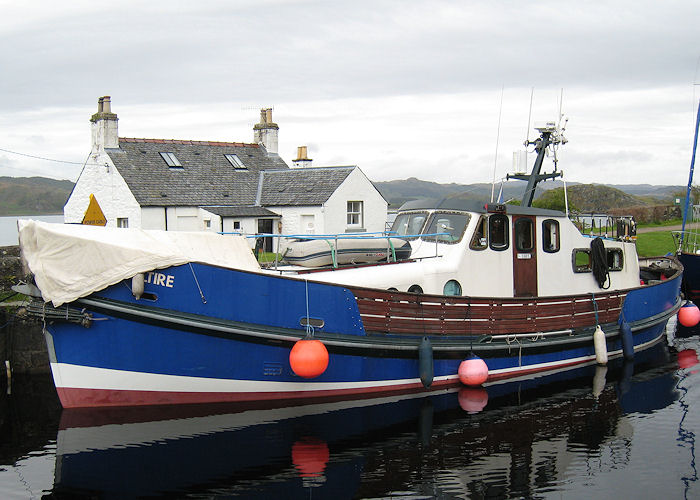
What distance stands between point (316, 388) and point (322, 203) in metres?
16.4

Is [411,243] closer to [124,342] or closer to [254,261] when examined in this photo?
[254,261]

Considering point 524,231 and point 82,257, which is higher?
point 524,231

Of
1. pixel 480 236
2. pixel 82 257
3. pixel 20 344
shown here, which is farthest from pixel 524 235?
pixel 20 344

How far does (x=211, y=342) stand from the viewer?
9.30m

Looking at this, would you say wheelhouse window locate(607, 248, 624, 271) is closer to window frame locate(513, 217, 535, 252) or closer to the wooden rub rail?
the wooden rub rail

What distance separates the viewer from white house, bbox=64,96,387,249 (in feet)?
82.2

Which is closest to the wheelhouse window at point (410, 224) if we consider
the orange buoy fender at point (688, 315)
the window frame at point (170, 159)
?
the orange buoy fender at point (688, 315)

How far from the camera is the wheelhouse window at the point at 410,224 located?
40.5 feet

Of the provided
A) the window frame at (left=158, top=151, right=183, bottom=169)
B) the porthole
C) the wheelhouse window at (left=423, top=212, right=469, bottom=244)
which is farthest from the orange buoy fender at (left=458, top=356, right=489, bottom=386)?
the window frame at (left=158, top=151, right=183, bottom=169)

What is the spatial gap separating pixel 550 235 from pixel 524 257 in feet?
2.41

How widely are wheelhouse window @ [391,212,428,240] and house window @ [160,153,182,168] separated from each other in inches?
629

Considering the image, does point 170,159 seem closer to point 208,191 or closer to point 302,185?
point 208,191

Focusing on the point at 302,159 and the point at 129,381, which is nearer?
the point at 129,381

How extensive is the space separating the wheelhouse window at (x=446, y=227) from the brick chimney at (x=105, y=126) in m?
17.1
